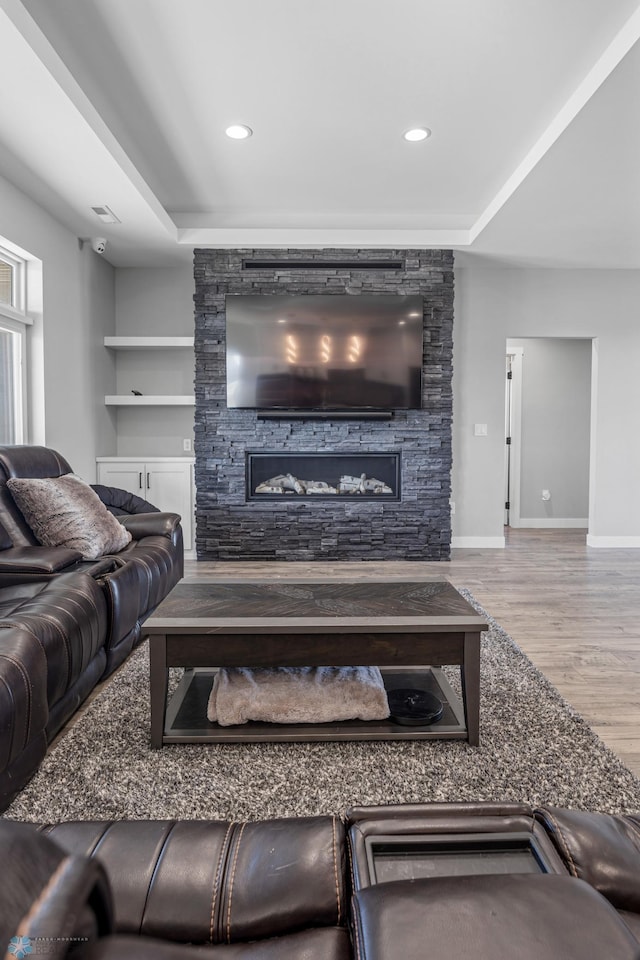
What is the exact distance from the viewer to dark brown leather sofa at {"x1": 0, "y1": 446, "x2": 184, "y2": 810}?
1521 millimetres

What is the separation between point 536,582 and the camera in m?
4.16

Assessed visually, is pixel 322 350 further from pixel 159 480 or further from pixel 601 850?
pixel 601 850

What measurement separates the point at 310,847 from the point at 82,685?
5.26 ft

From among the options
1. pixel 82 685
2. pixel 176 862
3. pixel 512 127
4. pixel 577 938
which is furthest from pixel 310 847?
pixel 512 127

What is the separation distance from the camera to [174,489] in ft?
16.5

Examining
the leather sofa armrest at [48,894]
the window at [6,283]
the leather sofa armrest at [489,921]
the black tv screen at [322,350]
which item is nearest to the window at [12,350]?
the window at [6,283]

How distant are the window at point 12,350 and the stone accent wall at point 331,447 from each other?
1400 millimetres

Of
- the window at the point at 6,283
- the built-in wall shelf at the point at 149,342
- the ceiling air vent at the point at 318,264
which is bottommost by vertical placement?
the built-in wall shelf at the point at 149,342

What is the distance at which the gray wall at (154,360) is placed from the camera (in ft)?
17.8

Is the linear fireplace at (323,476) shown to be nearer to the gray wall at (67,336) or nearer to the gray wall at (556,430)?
the gray wall at (67,336)

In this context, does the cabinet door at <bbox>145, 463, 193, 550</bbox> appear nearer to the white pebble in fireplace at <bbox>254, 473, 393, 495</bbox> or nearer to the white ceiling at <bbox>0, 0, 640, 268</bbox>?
the white pebble in fireplace at <bbox>254, 473, 393, 495</bbox>

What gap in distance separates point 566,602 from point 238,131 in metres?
3.49

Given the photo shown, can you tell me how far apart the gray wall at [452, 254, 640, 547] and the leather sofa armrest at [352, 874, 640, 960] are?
5025mm

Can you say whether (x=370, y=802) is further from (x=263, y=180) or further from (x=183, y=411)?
(x=183, y=411)
